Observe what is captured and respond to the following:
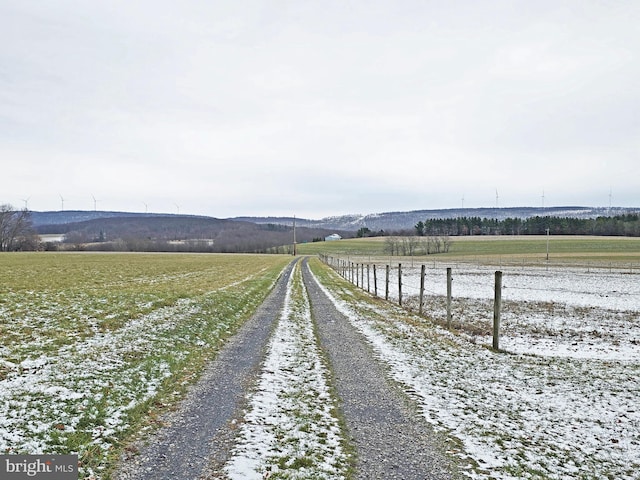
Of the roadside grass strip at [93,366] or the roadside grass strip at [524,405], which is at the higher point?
the roadside grass strip at [93,366]

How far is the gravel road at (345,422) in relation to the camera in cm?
491

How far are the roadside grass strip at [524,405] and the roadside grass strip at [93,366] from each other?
4.40m

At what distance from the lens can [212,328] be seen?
1367cm

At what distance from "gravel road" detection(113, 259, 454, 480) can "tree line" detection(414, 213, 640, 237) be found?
17051 cm

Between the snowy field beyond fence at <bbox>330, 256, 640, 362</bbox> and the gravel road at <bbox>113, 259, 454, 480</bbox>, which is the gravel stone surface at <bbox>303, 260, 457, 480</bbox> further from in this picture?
the snowy field beyond fence at <bbox>330, 256, 640, 362</bbox>

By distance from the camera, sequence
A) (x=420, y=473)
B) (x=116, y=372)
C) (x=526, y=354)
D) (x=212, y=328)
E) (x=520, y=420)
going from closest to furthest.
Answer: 1. (x=420, y=473)
2. (x=520, y=420)
3. (x=116, y=372)
4. (x=526, y=354)
5. (x=212, y=328)

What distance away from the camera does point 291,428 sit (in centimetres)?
608

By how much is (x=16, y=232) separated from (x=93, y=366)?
143 metres

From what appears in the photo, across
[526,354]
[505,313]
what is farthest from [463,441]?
[505,313]

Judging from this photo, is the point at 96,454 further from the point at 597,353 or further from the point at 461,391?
the point at 597,353

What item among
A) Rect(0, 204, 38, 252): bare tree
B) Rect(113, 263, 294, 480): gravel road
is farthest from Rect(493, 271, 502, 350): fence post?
Rect(0, 204, 38, 252): bare tree

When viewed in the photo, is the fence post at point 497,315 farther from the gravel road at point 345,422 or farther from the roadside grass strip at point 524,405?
the gravel road at point 345,422

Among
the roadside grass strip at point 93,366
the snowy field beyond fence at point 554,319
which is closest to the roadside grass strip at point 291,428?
the roadside grass strip at point 93,366

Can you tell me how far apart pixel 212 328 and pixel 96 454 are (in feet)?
28.4
